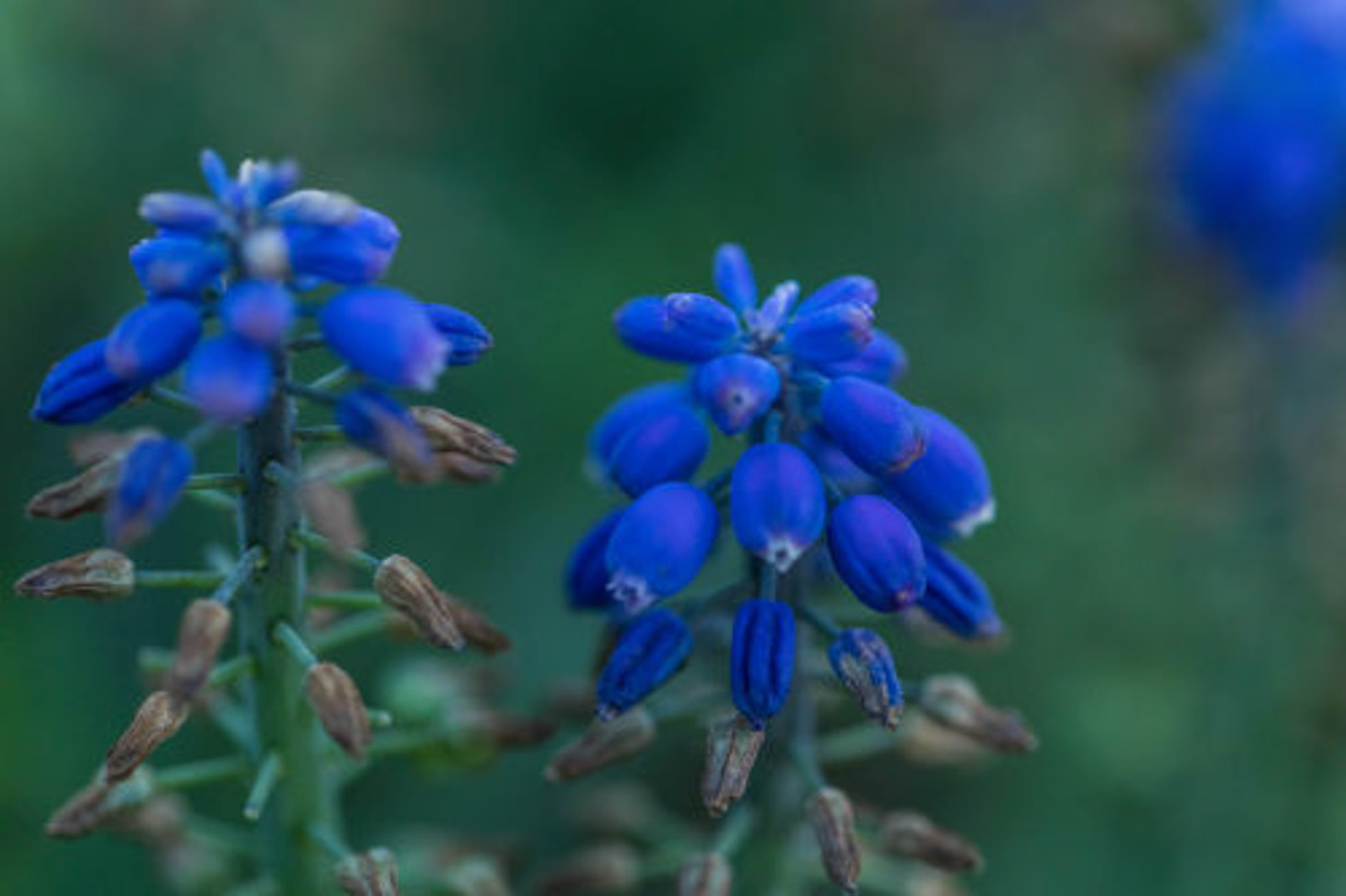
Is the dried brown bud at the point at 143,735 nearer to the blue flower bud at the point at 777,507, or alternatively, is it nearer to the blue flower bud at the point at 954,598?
the blue flower bud at the point at 777,507

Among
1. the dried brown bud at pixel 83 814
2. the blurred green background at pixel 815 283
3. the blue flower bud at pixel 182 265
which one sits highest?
the blurred green background at pixel 815 283

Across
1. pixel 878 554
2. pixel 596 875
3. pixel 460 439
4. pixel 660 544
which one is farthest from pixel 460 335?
pixel 596 875

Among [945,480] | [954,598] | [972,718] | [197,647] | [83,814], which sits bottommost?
[83,814]

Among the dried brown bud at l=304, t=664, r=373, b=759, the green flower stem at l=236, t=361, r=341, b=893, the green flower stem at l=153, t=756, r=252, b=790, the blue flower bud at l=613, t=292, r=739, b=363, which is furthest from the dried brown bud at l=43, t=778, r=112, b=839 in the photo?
the blue flower bud at l=613, t=292, r=739, b=363

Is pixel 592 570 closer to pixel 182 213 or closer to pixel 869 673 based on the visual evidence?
pixel 869 673

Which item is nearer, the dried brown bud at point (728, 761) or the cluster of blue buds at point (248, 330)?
the cluster of blue buds at point (248, 330)

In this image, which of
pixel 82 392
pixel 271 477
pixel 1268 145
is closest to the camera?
pixel 82 392

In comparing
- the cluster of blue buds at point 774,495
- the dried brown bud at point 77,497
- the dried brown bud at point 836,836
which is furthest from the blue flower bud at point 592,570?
the dried brown bud at point 77,497
